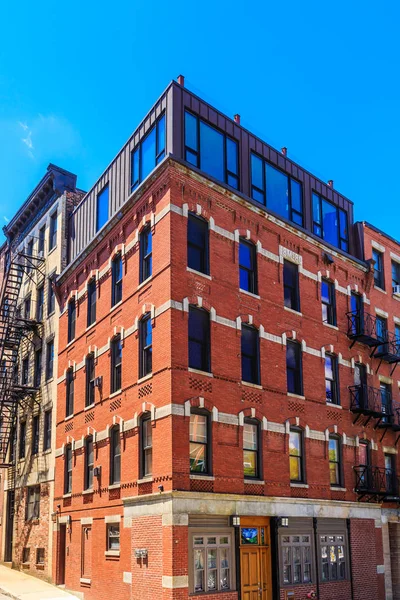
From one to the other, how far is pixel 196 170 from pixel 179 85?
3.40 m

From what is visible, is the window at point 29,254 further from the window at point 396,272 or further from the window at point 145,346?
the window at point 396,272

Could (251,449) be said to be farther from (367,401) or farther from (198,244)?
(367,401)

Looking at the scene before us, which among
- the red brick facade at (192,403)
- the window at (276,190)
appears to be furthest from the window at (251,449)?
the window at (276,190)

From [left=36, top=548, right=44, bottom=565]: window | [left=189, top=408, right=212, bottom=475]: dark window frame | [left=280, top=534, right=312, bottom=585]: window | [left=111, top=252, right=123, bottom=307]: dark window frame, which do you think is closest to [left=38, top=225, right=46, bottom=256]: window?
[left=111, top=252, right=123, bottom=307]: dark window frame

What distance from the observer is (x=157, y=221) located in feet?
77.8

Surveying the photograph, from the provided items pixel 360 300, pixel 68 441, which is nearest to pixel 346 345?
pixel 360 300

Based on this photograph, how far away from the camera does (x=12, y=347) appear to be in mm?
36250

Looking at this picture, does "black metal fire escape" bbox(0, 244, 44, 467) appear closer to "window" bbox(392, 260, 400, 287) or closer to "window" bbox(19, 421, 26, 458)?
"window" bbox(19, 421, 26, 458)

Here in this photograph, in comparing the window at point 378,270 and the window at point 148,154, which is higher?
the window at point 148,154

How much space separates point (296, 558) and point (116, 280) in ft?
41.4

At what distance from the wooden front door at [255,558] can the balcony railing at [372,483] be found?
6097 mm

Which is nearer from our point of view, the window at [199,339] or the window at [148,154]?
the window at [199,339]

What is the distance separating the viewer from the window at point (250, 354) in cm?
2442

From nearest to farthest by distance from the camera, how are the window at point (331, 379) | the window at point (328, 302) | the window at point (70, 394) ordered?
the window at point (331, 379) → the window at point (328, 302) → the window at point (70, 394)
